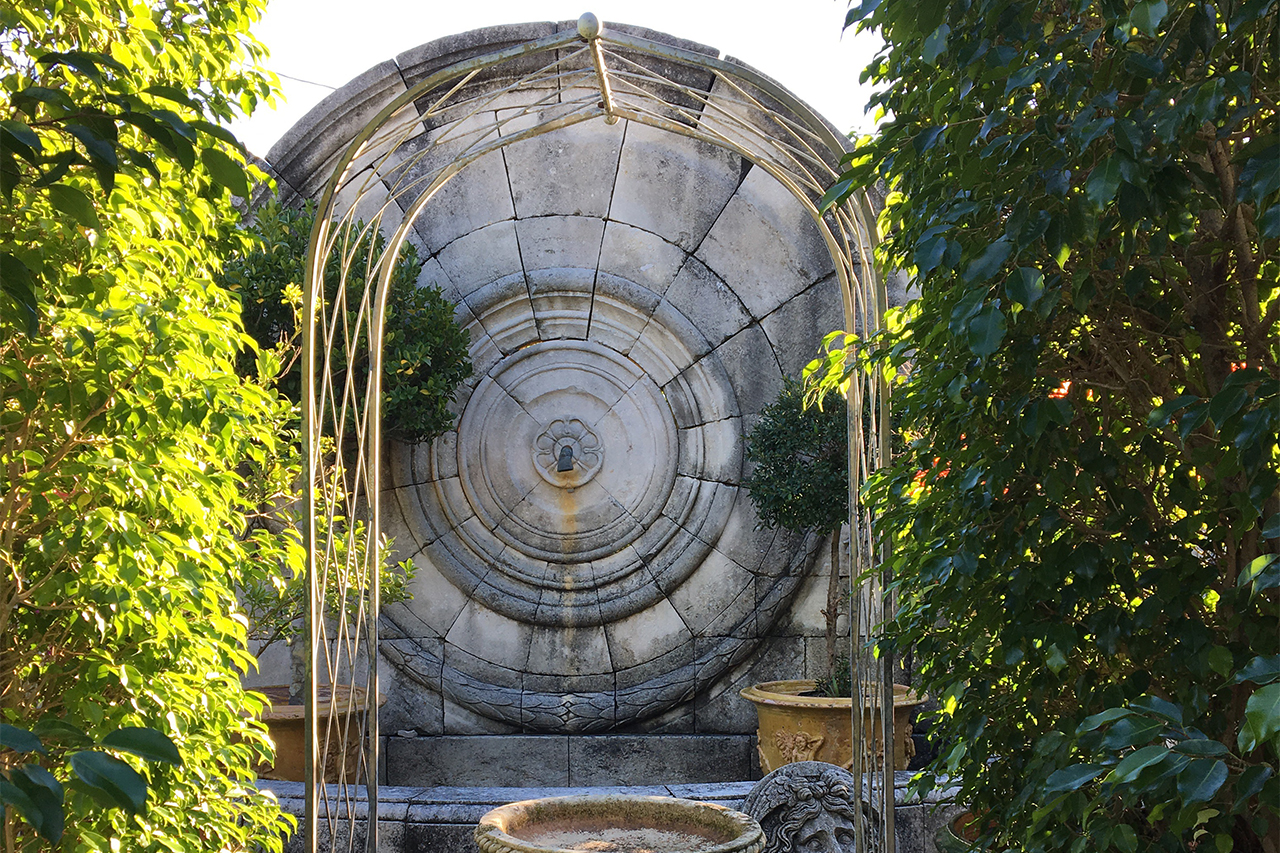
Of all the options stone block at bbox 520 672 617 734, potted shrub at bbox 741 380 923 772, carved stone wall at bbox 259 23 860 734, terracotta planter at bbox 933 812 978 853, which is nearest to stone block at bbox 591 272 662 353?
carved stone wall at bbox 259 23 860 734

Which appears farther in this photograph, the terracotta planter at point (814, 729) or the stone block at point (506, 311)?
the stone block at point (506, 311)

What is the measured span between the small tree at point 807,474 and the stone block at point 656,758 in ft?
2.68

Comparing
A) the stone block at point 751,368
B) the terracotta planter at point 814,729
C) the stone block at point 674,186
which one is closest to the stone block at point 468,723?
the terracotta planter at point 814,729

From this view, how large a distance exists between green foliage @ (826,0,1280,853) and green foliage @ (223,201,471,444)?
3.65 metres

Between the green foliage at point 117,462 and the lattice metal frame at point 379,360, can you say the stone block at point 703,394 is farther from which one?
the green foliage at point 117,462

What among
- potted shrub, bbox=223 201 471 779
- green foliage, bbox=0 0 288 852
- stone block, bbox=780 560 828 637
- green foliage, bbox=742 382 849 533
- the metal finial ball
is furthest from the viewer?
stone block, bbox=780 560 828 637

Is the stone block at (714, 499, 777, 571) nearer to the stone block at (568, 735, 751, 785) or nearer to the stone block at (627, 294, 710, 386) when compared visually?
the stone block at (627, 294, 710, 386)

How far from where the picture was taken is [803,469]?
18.2ft

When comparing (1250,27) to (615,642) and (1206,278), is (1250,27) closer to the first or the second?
(1206,278)

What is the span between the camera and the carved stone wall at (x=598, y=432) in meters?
6.20

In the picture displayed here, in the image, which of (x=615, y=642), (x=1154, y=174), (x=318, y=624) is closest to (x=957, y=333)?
(x=1154, y=174)

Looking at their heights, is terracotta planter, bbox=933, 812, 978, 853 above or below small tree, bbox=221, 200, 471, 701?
below

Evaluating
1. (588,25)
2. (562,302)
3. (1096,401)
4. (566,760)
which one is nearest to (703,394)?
(562,302)

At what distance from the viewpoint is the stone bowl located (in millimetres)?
3080
